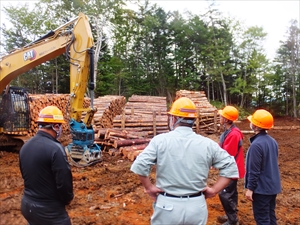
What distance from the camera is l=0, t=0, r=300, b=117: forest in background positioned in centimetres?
2555

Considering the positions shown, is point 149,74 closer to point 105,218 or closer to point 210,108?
point 210,108

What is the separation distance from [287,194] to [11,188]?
20.4 feet

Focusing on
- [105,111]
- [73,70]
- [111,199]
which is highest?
[73,70]

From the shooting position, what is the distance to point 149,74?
31.5 meters

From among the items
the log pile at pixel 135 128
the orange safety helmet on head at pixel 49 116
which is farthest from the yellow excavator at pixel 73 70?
the orange safety helmet on head at pixel 49 116

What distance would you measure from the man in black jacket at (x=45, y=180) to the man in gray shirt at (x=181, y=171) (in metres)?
0.78

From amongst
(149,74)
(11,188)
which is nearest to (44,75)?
(149,74)

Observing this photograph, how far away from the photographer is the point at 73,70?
7.71 metres

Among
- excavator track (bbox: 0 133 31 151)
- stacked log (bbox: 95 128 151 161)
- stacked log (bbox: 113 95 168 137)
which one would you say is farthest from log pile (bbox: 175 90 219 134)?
excavator track (bbox: 0 133 31 151)

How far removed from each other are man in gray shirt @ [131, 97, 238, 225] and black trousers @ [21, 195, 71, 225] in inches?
38.0

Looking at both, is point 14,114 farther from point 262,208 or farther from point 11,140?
point 262,208

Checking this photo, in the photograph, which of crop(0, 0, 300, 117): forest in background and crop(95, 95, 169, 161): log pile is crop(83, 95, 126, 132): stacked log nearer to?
crop(95, 95, 169, 161): log pile

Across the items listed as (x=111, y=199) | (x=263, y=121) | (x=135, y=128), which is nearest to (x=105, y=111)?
(x=135, y=128)

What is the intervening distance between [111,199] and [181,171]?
3.63 m
